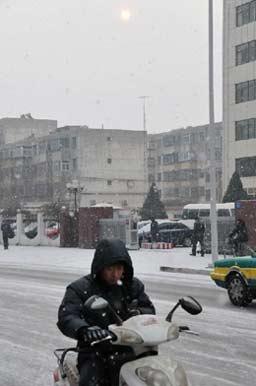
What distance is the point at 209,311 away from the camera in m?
12.2

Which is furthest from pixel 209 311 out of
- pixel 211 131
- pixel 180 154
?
pixel 180 154

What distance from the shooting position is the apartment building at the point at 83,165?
9306cm

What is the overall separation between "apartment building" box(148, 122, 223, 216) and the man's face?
94.8m

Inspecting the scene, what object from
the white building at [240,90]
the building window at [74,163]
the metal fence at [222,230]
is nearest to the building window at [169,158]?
the building window at [74,163]

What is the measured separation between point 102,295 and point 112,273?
16 cm

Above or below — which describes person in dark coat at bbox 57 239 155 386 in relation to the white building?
below

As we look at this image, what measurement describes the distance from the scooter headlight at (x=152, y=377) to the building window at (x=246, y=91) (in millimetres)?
51073

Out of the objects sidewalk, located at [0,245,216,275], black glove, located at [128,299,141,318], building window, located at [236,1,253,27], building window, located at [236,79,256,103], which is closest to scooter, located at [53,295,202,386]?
black glove, located at [128,299,141,318]

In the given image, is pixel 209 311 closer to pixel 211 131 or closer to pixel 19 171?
pixel 211 131

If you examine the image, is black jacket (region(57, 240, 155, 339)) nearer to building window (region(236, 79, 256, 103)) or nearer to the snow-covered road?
the snow-covered road

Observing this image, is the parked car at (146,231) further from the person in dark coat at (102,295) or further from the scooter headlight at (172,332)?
the scooter headlight at (172,332)

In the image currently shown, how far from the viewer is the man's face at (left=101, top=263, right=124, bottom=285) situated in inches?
164

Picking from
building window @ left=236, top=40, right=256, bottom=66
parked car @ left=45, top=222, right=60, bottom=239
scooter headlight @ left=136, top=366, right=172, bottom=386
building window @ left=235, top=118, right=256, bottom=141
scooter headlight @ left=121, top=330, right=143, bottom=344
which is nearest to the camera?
scooter headlight @ left=136, top=366, right=172, bottom=386

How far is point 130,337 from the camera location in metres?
3.66
